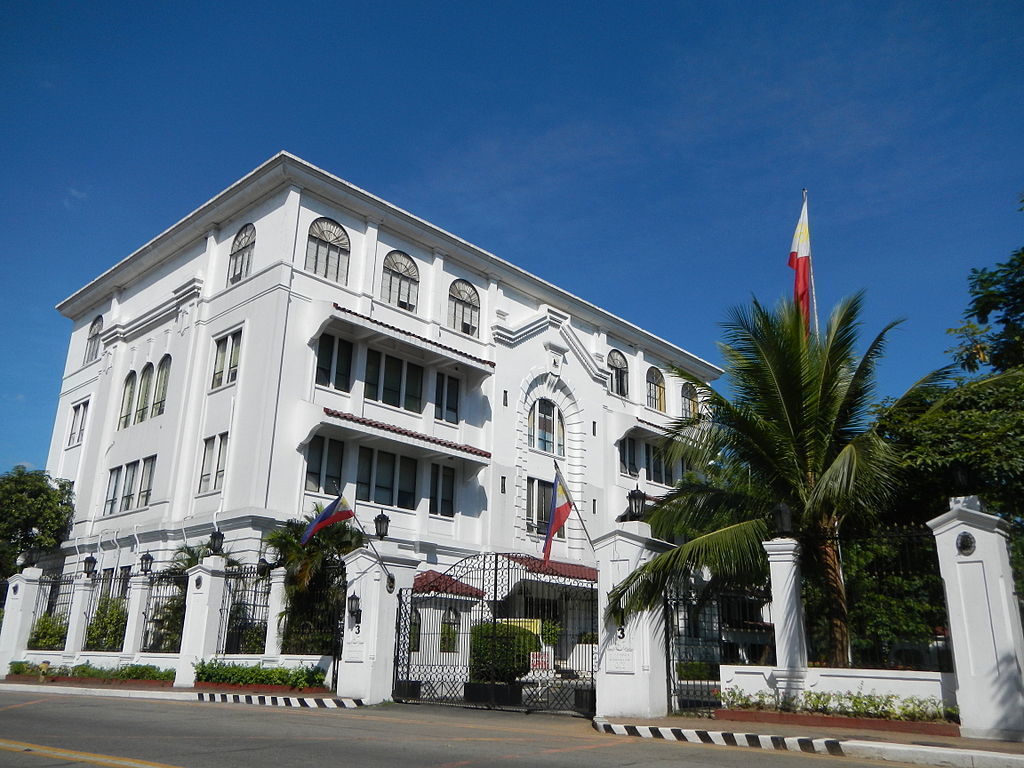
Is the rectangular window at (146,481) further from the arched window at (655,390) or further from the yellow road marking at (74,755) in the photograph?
the arched window at (655,390)

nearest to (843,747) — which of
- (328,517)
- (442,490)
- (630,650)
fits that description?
(630,650)

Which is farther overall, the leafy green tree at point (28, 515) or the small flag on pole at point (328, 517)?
the leafy green tree at point (28, 515)

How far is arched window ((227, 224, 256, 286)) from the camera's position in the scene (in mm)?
27719

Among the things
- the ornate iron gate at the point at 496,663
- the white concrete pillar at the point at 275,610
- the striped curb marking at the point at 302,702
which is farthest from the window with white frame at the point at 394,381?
the striped curb marking at the point at 302,702

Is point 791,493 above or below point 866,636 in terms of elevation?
above

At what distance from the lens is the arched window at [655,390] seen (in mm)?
39844

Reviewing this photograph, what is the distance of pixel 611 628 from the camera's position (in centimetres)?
1356

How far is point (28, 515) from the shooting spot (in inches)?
1172

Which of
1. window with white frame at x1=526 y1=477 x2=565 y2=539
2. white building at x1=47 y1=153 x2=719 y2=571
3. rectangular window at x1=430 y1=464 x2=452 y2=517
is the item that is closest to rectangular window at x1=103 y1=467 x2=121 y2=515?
white building at x1=47 y1=153 x2=719 y2=571

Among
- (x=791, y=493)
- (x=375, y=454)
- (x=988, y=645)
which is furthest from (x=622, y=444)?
(x=988, y=645)

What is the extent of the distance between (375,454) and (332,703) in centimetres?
1192

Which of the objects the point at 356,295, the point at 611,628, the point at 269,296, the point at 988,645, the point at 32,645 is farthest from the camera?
the point at 356,295

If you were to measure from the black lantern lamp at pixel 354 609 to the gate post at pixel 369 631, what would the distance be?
2cm

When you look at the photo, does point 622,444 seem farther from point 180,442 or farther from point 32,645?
point 32,645
